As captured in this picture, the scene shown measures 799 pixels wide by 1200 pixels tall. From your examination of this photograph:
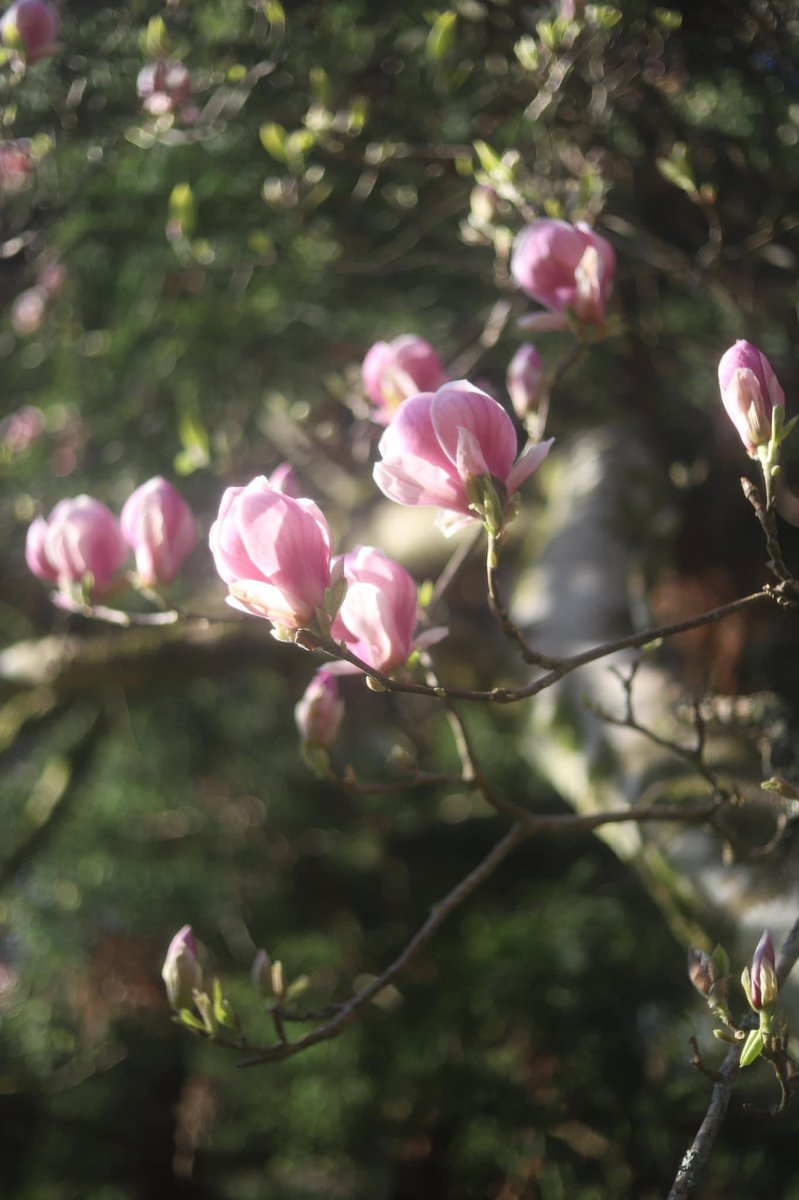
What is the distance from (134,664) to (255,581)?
1.16m

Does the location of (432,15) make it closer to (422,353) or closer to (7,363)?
(422,353)

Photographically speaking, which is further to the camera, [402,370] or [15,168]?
[15,168]

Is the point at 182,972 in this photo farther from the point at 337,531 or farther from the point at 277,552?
the point at 337,531

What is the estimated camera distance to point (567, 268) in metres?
0.76

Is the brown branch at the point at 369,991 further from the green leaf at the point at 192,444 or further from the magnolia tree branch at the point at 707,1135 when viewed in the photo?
the green leaf at the point at 192,444

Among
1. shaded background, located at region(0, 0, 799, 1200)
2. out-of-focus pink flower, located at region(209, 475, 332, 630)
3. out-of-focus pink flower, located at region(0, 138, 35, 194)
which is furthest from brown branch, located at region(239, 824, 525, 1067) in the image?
out-of-focus pink flower, located at region(0, 138, 35, 194)

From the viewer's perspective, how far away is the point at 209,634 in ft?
5.20

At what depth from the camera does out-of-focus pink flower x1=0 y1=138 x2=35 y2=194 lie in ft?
4.41

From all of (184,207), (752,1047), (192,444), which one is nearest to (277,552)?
(752,1047)

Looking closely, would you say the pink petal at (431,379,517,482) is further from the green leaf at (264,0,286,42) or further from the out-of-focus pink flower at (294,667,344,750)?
the green leaf at (264,0,286,42)

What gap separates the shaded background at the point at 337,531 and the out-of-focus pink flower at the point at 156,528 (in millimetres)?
276

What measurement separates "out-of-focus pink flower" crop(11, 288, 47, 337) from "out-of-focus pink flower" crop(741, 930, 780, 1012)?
1580mm

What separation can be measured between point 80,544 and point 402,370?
32 centimetres

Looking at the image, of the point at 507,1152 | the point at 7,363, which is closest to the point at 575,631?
the point at 507,1152
